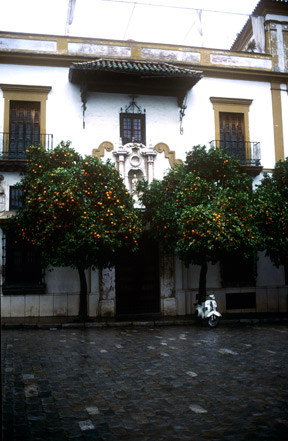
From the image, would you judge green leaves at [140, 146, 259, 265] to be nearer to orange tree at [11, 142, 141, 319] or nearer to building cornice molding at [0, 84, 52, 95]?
orange tree at [11, 142, 141, 319]

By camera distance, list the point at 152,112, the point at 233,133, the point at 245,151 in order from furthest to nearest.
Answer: the point at 233,133, the point at 245,151, the point at 152,112

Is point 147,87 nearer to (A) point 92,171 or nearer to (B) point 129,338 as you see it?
(A) point 92,171

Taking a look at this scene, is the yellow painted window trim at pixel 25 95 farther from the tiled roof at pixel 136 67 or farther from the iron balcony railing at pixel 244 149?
the iron balcony railing at pixel 244 149

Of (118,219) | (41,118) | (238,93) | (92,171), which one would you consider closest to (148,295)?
(118,219)

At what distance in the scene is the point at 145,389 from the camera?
5.82 meters

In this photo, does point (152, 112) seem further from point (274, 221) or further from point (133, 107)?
point (274, 221)

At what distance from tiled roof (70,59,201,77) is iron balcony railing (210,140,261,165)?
2732mm

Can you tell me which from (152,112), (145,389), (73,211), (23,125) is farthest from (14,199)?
(145,389)

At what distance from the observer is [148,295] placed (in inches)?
596

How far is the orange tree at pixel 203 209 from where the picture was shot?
11695mm

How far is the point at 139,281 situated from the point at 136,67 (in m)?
7.34

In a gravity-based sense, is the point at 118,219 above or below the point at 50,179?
below

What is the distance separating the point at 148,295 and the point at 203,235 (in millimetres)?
4499

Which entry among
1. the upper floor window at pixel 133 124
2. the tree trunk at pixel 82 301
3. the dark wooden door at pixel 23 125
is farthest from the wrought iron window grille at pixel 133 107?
the tree trunk at pixel 82 301
